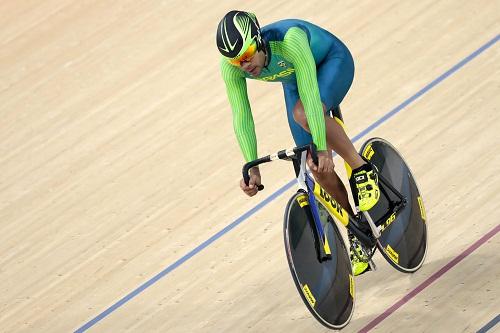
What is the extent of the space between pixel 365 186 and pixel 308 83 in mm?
619

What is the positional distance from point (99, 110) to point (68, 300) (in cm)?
207

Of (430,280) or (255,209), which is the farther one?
(255,209)

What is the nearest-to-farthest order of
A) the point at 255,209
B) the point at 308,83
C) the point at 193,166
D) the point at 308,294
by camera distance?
the point at 308,83, the point at 308,294, the point at 255,209, the point at 193,166

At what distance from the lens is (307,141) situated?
416cm

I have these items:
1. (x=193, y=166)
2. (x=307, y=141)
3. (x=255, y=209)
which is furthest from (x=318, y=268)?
(x=193, y=166)

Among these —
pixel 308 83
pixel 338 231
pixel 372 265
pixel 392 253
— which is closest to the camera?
pixel 308 83


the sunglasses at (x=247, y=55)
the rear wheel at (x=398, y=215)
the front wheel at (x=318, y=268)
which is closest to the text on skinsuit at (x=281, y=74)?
the sunglasses at (x=247, y=55)

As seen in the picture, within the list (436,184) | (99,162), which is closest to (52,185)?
(99,162)

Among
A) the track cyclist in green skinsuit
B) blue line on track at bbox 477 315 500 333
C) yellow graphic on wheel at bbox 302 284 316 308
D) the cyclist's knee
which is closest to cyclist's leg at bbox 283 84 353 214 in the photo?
the track cyclist in green skinsuit

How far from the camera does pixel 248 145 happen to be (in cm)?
387

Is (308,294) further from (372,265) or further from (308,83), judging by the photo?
(308,83)

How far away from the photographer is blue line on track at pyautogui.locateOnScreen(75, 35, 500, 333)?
4.89 meters

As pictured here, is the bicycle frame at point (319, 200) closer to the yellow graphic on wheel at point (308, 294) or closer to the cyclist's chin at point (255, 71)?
the yellow graphic on wheel at point (308, 294)

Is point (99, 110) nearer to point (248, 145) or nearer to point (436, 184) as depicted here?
point (436, 184)
